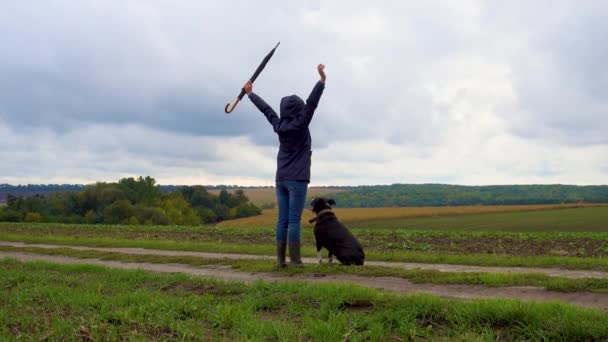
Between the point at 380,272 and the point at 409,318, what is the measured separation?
112 inches

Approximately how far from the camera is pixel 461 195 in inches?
2995

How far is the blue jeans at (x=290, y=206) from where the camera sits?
26.8 ft

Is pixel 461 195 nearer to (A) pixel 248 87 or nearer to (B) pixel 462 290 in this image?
(A) pixel 248 87

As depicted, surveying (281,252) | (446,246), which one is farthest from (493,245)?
(281,252)

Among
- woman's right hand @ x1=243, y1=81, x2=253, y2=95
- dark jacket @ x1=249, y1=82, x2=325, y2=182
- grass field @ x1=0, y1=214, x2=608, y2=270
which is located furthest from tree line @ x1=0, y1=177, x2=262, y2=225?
dark jacket @ x1=249, y1=82, x2=325, y2=182

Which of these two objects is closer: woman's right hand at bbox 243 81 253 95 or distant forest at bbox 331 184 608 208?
woman's right hand at bbox 243 81 253 95

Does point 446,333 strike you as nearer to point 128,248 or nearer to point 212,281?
point 212,281

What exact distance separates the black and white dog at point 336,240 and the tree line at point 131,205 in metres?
53.3

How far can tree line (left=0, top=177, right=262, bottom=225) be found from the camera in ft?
208

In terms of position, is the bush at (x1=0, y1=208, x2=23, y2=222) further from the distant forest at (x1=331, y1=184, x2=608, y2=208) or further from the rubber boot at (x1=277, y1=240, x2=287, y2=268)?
the rubber boot at (x1=277, y1=240, x2=287, y2=268)

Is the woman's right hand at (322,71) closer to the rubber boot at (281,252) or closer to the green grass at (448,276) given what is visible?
the rubber boot at (281,252)

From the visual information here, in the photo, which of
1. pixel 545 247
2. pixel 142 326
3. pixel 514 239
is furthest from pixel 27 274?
pixel 514 239

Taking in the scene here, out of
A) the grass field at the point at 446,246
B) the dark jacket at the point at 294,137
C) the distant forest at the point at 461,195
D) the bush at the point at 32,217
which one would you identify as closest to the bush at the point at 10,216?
the bush at the point at 32,217

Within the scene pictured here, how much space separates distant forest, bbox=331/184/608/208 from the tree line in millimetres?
16522
